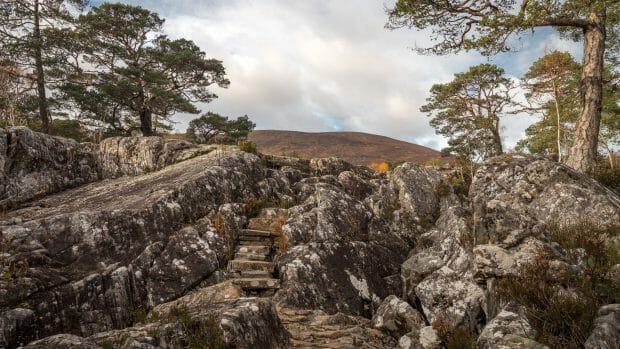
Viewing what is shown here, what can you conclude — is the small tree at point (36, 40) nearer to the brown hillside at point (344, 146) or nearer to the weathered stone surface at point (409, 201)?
the weathered stone surface at point (409, 201)

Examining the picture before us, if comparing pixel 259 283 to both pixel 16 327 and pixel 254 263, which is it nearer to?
pixel 254 263

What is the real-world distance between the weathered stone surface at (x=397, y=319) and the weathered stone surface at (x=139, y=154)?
11702 millimetres

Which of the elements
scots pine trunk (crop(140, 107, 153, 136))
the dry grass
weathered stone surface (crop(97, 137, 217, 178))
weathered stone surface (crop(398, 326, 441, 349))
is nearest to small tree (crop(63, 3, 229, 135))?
scots pine trunk (crop(140, 107, 153, 136))

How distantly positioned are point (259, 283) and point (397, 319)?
12.3 feet

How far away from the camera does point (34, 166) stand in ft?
43.3

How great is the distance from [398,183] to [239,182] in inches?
272

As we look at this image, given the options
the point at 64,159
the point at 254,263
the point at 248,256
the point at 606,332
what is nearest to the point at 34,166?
the point at 64,159

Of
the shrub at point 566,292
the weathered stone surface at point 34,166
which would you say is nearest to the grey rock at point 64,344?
the shrub at point 566,292

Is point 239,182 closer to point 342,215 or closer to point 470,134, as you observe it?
point 342,215

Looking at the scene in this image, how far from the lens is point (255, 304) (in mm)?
6094

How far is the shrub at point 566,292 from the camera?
4316mm

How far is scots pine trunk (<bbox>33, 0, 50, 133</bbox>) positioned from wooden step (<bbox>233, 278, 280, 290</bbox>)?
20.8 meters

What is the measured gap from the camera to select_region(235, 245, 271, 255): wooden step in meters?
10.6

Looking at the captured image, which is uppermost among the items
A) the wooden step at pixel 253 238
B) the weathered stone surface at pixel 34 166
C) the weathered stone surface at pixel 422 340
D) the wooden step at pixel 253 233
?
the weathered stone surface at pixel 34 166
